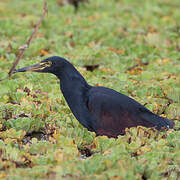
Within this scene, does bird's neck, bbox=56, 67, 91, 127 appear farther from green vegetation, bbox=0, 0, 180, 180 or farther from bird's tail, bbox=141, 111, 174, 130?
bird's tail, bbox=141, 111, 174, 130

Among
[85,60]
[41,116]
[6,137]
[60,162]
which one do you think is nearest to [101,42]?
[85,60]

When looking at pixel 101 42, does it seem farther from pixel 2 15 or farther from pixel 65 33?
pixel 2 15

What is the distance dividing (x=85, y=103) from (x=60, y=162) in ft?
3.75

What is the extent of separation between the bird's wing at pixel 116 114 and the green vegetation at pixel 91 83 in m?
0.17

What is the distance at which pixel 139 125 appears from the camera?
191 inches

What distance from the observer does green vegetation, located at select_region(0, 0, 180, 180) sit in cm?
404

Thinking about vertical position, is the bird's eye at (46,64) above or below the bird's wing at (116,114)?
above

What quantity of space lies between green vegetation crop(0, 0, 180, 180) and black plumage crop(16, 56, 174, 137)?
0.16 metres

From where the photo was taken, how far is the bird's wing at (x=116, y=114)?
4.86 metres

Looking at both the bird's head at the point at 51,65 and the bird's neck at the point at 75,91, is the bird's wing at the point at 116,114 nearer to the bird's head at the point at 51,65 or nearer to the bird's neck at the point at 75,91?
the bird's neck at the point at 75,91

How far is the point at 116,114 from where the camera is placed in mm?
4875

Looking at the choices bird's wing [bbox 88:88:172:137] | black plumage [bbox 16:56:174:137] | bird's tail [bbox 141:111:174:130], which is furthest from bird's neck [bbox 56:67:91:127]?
bird's tail [bbox 141:111:174:130]

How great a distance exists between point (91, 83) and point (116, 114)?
1714mm

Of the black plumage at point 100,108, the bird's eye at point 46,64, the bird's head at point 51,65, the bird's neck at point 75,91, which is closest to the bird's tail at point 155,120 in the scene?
the black plumage at point 100,108
